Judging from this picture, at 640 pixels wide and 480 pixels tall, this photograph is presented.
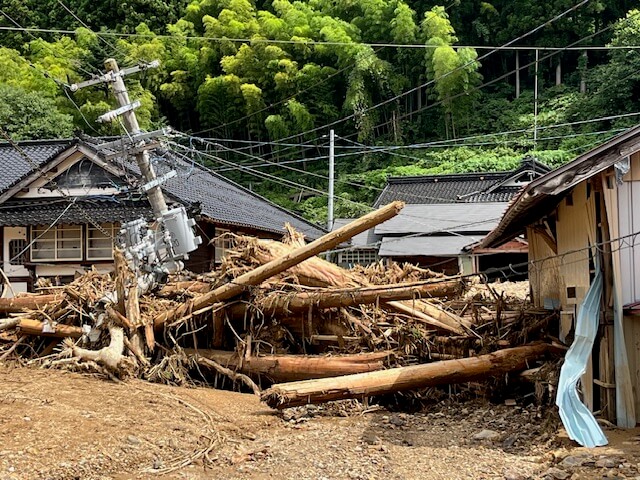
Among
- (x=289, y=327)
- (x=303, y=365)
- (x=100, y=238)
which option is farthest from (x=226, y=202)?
(x=303, y=365)

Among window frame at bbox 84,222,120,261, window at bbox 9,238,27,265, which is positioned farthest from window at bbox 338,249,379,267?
window at bbox 9,238,27,265

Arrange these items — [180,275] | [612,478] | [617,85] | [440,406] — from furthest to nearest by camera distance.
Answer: [617,85] → [180,275] → [440,406] → [612,478]

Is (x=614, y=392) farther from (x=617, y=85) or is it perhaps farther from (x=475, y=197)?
(x=617, y=85)

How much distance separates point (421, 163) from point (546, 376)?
35.2 m

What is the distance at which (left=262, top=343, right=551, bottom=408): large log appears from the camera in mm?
8672

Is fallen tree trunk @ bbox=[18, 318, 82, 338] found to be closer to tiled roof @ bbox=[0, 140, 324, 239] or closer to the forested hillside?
tiled roof @ bbox=[0, 140, 324, 239]

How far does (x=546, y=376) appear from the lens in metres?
9.32

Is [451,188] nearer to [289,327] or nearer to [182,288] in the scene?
[182,288]

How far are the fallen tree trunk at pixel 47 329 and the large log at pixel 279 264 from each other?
4.94 ft

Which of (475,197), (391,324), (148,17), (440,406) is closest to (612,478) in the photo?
(440,406)

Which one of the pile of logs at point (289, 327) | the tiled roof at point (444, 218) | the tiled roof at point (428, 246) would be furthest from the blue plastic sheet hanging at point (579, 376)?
the tiled roof at point (444, 218)

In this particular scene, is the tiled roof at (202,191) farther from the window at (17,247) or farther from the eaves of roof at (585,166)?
the eaves of roof at (585,166)

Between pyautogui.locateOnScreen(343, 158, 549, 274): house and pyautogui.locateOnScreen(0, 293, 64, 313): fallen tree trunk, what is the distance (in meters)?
9.35

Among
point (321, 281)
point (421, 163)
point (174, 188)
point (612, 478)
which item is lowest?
point (612, 478)
